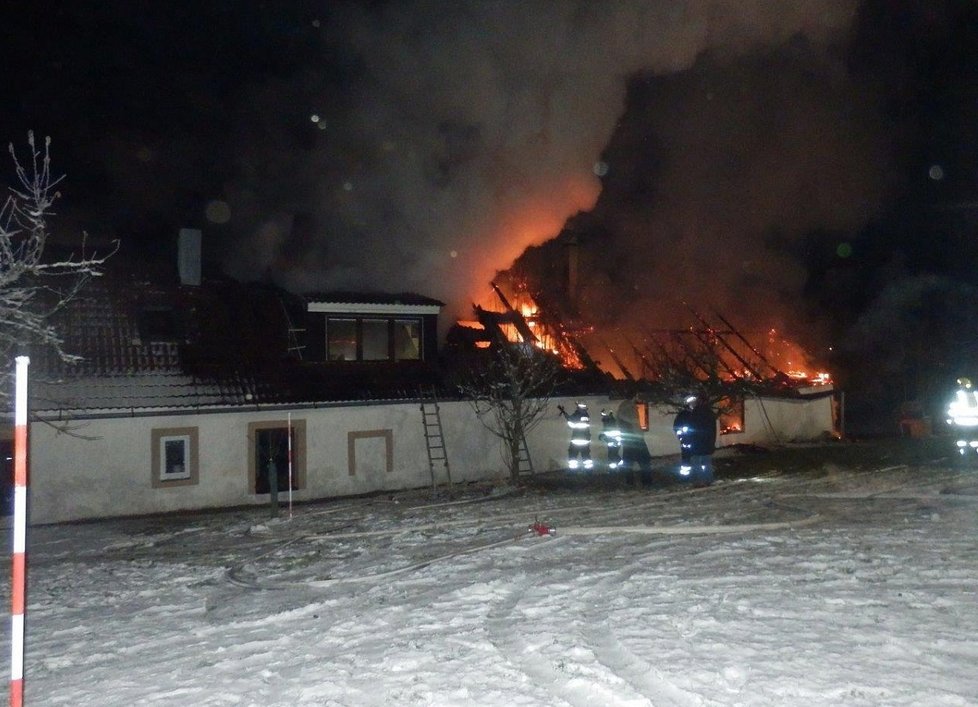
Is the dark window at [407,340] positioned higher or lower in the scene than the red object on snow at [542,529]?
higher

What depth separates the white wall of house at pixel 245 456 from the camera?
1596 centimetres

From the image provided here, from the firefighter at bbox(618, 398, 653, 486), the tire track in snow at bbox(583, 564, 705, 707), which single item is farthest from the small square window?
the tire track in snow at bbox(583, 564, 705, 707)

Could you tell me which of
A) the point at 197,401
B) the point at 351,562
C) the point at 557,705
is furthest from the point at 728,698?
the point at 197,401

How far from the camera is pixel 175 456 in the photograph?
17.1 m

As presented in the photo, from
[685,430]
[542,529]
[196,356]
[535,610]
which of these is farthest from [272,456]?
[535,610]

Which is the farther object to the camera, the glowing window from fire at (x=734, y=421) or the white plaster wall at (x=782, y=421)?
the white plaster wall at (x=782, y=421)

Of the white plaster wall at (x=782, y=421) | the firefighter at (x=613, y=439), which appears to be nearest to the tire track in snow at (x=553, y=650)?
the firefighter at (x=613, y=439)

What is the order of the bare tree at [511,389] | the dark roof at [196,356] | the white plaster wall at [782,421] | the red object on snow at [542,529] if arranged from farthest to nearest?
the white plaster wall at [782,421]
the bare tree at [511,389]
the dark roof at [196,356]
the red object on snow at [542,529]

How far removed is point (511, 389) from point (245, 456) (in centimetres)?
565

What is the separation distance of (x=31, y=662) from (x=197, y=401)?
37.7ft

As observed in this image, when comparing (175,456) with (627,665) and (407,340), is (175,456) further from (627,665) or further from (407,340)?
(627,665)

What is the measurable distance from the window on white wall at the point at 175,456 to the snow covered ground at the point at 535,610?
458cm

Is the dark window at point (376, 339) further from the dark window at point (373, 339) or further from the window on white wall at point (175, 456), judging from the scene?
the window on white wall at point (175, 456)

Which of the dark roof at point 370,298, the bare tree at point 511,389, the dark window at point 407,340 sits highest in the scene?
the dark roof at point 370,298
